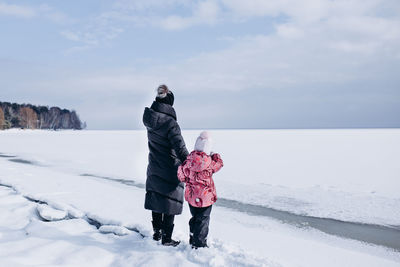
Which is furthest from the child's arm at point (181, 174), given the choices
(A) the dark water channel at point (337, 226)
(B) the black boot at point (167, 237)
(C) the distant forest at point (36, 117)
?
(C) the distant forest at point (36, 117)

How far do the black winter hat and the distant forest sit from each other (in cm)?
7371

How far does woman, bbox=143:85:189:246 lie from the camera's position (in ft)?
9.94

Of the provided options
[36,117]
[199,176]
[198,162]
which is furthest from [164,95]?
[36,117]

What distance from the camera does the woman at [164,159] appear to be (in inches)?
119

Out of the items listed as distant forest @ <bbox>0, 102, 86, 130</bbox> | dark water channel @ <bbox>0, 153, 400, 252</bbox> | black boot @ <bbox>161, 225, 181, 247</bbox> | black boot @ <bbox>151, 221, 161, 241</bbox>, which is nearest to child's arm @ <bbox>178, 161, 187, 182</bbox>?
black boot @ <bbox>161, 225, 181, 247</bbox>

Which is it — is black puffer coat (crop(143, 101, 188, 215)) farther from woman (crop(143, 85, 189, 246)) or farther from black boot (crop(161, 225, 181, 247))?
black boot (crop(161, 225, 181, 247))

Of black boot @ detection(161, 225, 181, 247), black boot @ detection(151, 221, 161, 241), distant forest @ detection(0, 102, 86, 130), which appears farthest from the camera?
distant forest @ detection(0, 102, 86, 130)

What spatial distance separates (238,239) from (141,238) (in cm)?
127

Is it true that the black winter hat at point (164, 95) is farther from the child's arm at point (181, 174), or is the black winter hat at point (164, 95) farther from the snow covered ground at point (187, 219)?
the snow covered ground at point (187, 219)

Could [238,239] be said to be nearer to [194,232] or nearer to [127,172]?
[194,232]

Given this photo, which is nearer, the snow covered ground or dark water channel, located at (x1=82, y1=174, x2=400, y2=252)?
the snow covered ground

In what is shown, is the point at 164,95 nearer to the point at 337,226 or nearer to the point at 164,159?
the point at 164,159

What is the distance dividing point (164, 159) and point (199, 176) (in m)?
0.44

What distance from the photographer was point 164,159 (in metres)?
3.14
